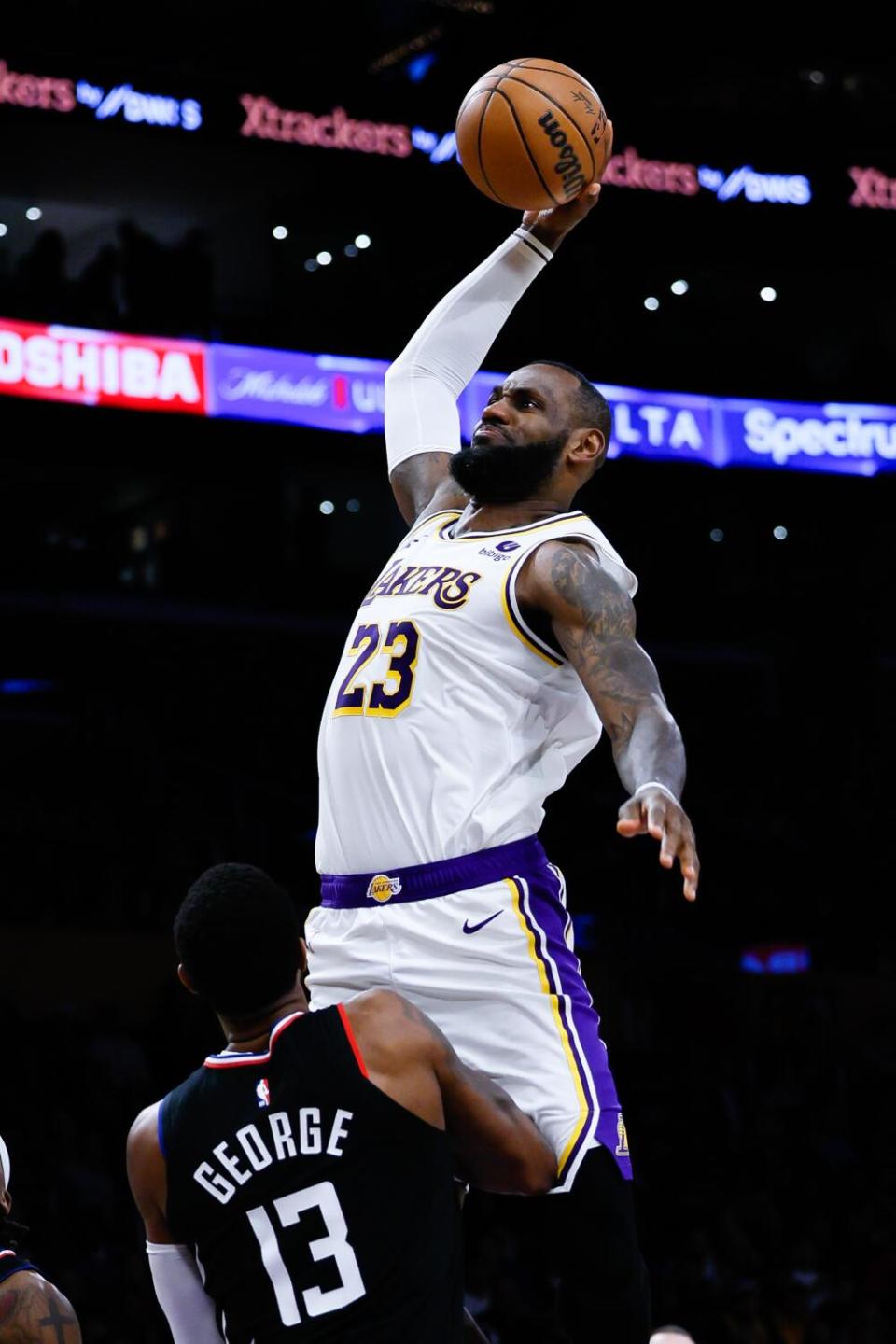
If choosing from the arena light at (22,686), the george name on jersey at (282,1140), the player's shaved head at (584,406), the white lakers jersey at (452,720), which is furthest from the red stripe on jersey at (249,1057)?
the arena light at (22,686)

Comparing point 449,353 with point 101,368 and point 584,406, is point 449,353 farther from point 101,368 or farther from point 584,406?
point 101,368

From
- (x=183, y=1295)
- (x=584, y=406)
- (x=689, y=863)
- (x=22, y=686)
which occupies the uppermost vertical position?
(x=22, y=686)

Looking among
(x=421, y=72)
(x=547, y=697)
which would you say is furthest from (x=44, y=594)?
(x=547, y=697)

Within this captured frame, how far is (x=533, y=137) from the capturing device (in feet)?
14.6

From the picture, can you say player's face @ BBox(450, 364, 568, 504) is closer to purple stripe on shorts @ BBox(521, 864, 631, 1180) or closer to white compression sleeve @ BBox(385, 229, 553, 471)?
white compression sleeve @ BBox(385, 229, 553, 471)

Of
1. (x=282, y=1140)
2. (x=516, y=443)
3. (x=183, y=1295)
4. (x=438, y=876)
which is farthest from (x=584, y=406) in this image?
(x=183, y=1295)

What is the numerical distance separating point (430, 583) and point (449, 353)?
3.26 ft

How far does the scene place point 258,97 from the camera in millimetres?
19750

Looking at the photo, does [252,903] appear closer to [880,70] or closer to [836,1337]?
[836,1337]

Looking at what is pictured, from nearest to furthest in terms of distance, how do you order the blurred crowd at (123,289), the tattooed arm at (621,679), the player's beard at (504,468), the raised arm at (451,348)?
1. the tattooed arm at (621,679)
2. the player's beard at (504,468)
3. the raised arm at (451,348)
4. the blurred crowd at (123,289)

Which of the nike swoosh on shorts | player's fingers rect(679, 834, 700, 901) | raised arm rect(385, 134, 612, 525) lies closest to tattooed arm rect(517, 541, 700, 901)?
player's fingers rect(679, 834, 700, 901)

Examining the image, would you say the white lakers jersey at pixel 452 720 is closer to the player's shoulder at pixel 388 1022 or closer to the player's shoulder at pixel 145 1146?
the player's shoulder at pixel 388 1022

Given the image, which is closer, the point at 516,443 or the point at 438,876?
the point at 438,876

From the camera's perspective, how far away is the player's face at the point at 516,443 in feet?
13.3
